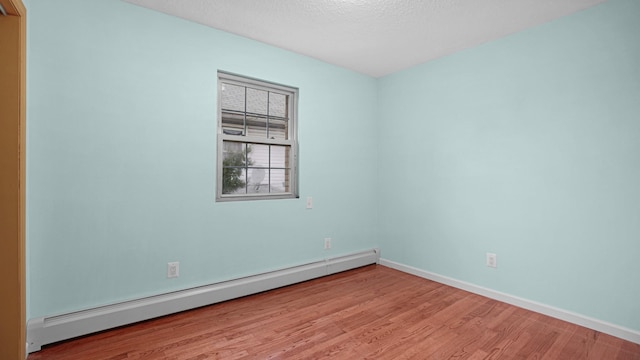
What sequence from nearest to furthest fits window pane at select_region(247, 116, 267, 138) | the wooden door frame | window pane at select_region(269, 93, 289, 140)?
the wooden door frame < window pane at select_region(247, 116, 267, 138) < window pane at select_region(269, 93, 289, 140)

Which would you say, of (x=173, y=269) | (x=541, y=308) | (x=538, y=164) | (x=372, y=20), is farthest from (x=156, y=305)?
(x=538, y=164)

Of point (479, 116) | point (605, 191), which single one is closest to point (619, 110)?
point (605, 191)

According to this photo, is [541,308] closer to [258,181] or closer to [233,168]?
[258,181]

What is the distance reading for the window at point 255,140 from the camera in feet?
9.36

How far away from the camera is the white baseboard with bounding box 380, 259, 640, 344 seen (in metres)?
2.15

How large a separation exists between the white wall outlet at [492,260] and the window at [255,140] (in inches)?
80.7

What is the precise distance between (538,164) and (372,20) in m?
1.90

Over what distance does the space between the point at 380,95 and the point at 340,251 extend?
2.14 m

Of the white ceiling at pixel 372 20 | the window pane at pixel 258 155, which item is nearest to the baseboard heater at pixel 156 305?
the window pane at pixel 258 155

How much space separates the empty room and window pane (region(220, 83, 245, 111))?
20 mm

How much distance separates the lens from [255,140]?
299cm

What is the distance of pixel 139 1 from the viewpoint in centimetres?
228

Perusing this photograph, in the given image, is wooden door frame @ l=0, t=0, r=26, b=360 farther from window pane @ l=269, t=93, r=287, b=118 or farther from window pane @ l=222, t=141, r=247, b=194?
window pane @ l=269, t=93, r=287, b=118

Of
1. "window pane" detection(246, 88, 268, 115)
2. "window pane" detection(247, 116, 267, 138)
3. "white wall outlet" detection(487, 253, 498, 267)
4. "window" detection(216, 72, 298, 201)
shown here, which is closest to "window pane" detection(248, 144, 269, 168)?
"window" detection(216, 72, 298, 201)
